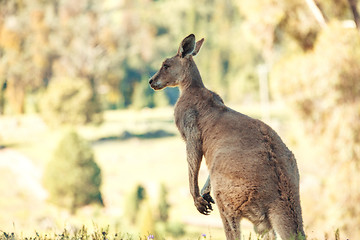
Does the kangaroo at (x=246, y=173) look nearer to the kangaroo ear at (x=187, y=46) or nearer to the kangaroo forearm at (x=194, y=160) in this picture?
the kangaroo forearm at (x=194, y=160)

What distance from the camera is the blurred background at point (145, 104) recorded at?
10938 mm

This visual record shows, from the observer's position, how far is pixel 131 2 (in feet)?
187

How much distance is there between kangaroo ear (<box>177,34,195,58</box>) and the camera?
4.00m

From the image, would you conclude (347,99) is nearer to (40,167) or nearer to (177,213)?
(177,213)

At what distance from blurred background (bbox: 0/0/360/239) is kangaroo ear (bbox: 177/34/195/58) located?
4.61ft

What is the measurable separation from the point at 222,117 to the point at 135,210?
1741cm

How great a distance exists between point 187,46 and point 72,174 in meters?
17.2

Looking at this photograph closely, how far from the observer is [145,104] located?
46594 mm

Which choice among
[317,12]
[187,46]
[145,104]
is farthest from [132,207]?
[145,104]

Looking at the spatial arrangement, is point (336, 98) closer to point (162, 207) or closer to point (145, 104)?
point (162, 207)

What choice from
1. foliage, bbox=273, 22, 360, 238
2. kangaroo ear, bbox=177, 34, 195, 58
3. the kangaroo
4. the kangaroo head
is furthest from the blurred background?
kangaroo ear, bbox=177, 34, 195, 58

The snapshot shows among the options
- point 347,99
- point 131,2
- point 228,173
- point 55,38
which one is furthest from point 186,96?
point 131,2

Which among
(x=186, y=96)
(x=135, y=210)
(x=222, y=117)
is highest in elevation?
(x=135, y=210)

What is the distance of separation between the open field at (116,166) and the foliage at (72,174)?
62 centimetres
